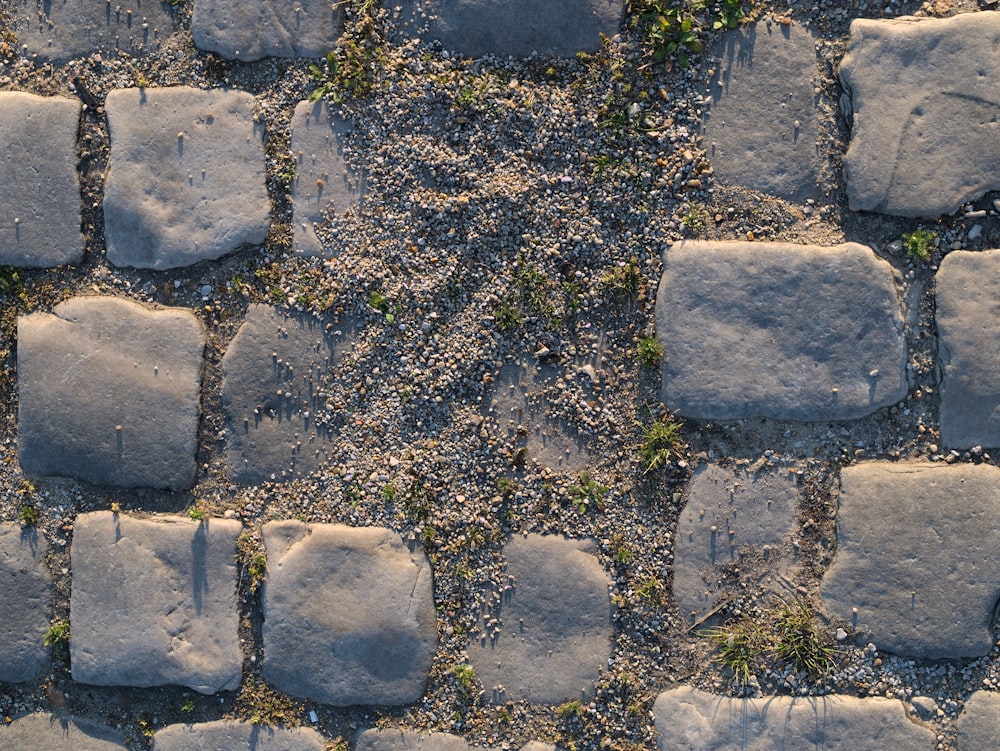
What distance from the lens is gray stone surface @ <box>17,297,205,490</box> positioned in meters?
2.76

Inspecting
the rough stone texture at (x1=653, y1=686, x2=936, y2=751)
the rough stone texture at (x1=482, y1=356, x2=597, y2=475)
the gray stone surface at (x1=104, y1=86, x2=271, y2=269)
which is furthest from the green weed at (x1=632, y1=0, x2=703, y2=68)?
the rough stone texture at (x1=653, y1=686, x2=936, y2=751)

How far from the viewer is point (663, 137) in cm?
271

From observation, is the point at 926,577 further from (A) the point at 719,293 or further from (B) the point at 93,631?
(B) the point at 93,631

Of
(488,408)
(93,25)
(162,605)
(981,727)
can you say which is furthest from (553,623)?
(93,25)

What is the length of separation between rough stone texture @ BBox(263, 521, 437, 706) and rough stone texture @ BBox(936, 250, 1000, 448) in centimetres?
203

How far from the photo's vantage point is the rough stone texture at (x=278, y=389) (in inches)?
109

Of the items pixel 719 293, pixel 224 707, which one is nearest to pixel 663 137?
pixel 719 293

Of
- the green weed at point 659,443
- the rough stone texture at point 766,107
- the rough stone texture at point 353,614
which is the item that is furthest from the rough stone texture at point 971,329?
the rough stone texture at point 353,614

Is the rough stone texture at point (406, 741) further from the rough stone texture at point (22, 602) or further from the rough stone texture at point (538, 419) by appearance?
the rough stone texture at point (22, 602)

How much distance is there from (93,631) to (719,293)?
2.64 m

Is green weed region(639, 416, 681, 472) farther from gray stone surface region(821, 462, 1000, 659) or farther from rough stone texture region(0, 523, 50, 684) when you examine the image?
rough stone texture region(0, 523, 50, 684)

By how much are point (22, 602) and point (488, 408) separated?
1.92m

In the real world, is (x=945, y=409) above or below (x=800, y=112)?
below

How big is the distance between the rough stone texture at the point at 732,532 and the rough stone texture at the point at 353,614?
963mm
